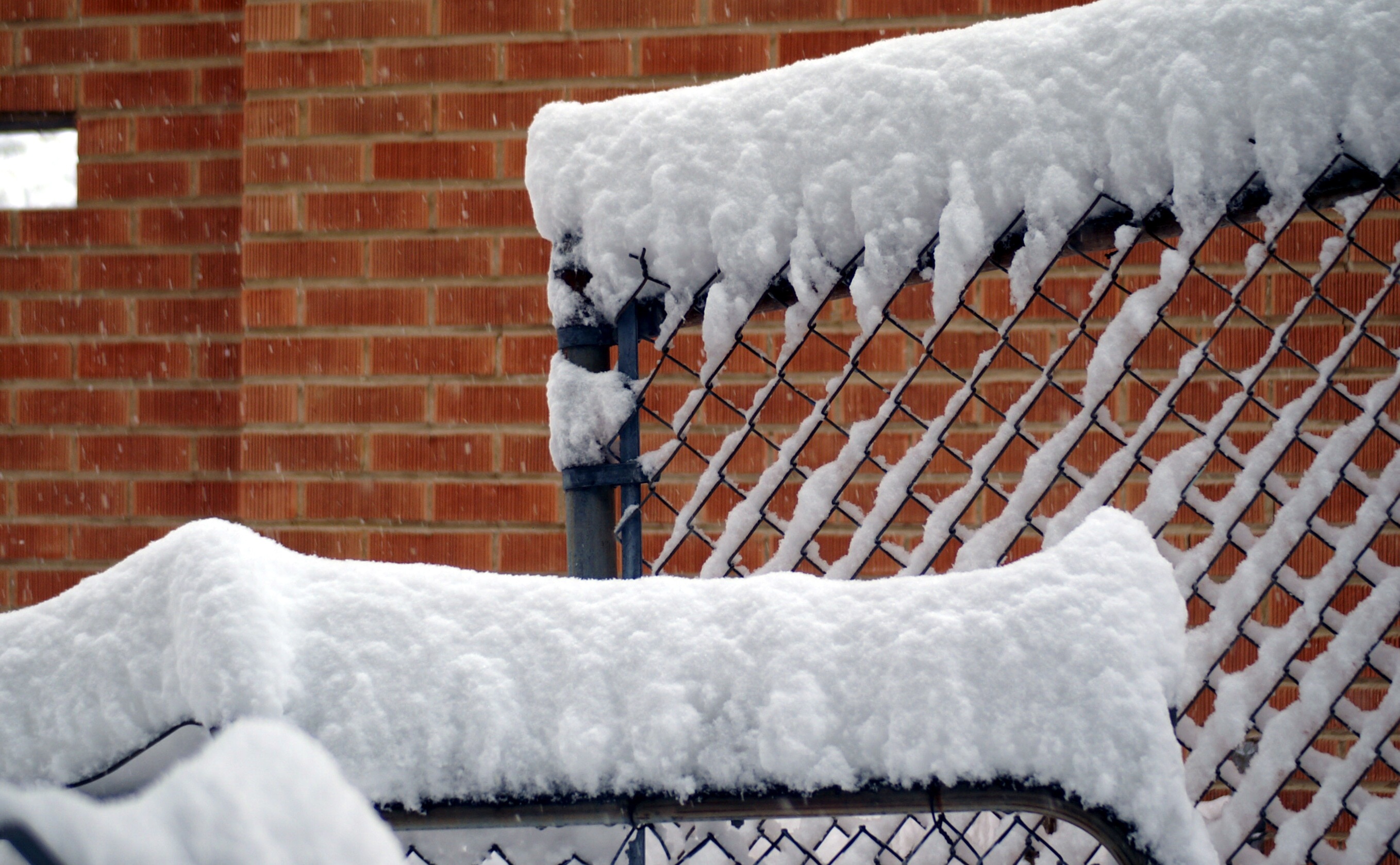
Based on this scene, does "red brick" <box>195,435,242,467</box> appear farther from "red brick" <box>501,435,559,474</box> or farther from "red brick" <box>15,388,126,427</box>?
"red brick" <box>501,435,559,474</box>

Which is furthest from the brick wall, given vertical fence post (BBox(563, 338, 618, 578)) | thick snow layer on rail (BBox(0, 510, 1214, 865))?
thick snow layer on rail (BBox(0, 510, 1214, 865))

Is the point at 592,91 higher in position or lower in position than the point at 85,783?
higher

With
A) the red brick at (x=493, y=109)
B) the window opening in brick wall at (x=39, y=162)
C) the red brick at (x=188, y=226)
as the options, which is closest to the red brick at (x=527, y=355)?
the red brick at (x=493, y=109)

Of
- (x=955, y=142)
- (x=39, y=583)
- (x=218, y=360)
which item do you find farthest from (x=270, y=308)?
(x=955, y=142)

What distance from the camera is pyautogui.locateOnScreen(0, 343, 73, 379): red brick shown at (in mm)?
2498

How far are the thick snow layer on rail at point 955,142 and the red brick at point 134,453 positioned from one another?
1.73 meters

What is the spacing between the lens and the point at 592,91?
2262mm

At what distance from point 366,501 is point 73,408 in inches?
37.2

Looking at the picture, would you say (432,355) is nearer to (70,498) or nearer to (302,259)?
(302,259)

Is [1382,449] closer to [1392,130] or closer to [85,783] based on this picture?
[1392,130]

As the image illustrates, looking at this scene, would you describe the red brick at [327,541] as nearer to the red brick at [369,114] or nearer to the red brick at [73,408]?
the red brick at [73,408]

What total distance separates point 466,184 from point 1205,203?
174 cm

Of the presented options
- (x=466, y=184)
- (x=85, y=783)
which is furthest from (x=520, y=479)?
(x=85, y=783)

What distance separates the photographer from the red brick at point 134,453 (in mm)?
2441
